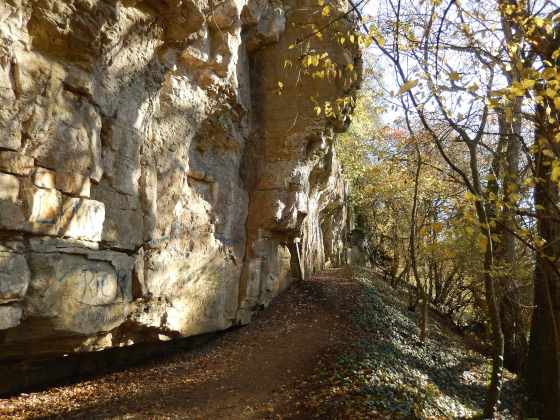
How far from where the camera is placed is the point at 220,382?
6934 millimetres

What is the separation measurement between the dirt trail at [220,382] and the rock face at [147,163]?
2.08 ft

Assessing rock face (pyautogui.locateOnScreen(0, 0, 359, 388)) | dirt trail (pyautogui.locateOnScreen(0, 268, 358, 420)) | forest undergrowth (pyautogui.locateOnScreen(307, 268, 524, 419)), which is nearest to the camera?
rock face (pyautogui.locateOnScreen(0, 0, 359, 388))

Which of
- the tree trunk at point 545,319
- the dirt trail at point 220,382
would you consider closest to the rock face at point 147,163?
the dirt trail at point 220,382

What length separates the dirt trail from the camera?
576cm

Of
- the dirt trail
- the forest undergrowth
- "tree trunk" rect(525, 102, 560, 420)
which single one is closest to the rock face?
the dirt trail

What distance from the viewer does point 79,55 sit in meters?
5.45

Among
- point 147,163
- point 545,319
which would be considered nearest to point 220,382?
point 147,163

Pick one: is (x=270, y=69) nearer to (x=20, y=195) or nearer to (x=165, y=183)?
(x=165, y=183)

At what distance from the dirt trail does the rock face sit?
633mm

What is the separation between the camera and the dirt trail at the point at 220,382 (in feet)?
18.9

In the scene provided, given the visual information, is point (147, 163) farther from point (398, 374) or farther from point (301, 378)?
point (398, 374)

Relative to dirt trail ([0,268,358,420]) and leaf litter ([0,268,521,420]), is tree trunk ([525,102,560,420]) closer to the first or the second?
leaf litter ([0,268,521,420])

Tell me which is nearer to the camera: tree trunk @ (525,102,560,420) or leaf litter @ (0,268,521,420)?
leaf litter @ (0,268,521,420)

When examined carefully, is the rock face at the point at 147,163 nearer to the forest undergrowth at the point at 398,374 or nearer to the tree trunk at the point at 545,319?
the forest undergrowth at the point at 398,374
